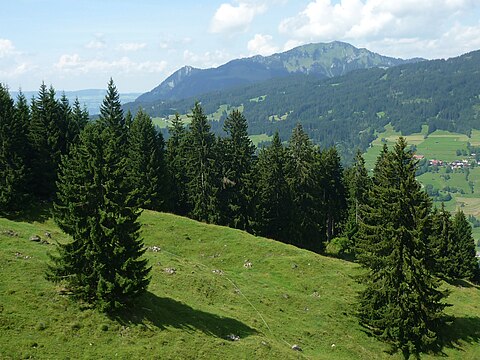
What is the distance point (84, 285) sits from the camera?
28.4 metres

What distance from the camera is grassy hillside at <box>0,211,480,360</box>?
26.2 m

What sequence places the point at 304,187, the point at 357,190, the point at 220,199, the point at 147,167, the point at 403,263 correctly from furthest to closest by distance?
1. the point at 357,190
2. the point at 304,187
3. the point at 220,199
4. the point at 147,167
5. the point at 403,263

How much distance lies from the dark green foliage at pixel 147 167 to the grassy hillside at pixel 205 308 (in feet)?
25.8

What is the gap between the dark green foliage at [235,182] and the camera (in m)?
66.1

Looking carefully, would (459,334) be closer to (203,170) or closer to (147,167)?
(203,170)

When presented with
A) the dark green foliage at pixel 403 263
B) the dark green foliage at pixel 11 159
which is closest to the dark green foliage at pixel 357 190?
the dark green foliage at pixel 403 263

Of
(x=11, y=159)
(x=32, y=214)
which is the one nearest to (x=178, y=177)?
(x=32, y=214)

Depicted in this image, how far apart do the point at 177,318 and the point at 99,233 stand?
8.58 meters

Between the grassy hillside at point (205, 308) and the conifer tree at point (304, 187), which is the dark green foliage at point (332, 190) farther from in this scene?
the grassy hillside at point (205, 308)

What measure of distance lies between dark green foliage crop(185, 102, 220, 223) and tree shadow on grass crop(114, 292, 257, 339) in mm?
31585

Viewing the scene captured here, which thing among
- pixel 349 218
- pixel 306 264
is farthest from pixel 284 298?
pixel 349 218

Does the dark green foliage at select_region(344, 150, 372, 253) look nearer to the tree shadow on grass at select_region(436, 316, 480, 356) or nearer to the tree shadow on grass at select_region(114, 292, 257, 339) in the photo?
the tree shadow on grass at select_region(436, 316, 480, 356)

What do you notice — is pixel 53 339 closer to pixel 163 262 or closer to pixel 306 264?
pixel 163 262

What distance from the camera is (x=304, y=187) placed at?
233ft
